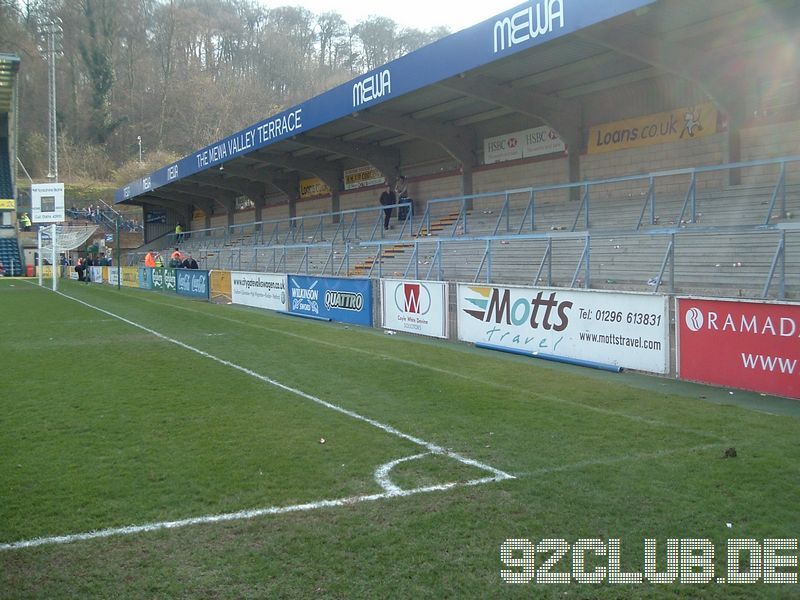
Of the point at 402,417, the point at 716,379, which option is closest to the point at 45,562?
the point at 402,417

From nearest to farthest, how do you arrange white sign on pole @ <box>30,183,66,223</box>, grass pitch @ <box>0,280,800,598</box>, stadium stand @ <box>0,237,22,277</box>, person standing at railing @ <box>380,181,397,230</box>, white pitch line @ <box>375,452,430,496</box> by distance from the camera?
grass pitch @ <box>0,280,800,598</box>, white pitch line @ <box>375,452,430,496</box>, person standing at railing @ <box>380,181,397,230</box>, white sign on pole @ <box>30,183,66,223</box>, stadium stand @ <box>0,237,22,277</box>

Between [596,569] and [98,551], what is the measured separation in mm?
3099

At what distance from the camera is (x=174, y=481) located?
5887 mm

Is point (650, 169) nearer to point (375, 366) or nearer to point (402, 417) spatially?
point (375, 366)

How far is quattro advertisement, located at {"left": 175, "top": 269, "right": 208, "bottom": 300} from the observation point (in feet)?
97.5

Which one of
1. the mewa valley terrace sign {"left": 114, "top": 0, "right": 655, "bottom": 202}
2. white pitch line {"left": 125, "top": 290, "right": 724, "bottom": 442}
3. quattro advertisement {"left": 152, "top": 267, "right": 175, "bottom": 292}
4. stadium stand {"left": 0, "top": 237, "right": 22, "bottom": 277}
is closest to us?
white pitch line {"left": 125, "top": 290, "right": 724, "bottom": 442}

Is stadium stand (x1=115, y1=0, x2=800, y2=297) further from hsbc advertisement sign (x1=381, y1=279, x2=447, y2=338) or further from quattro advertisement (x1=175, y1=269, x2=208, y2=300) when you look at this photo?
quattro advertisement (x1=175, y1=269, x2=208, y2=300)

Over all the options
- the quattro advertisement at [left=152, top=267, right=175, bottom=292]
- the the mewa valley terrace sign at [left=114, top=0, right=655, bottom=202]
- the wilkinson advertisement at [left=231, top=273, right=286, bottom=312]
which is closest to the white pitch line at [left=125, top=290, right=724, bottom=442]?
the wilkinson advertisement at [left=231, top=273, right=286, bottom=312]

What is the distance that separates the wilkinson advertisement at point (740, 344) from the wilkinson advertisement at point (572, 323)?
0.40 metres

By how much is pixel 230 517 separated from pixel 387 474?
1.46m

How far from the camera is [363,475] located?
603 cm

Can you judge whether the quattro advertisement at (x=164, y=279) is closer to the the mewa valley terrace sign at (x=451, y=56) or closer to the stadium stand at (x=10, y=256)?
the the mewa valley terrace sign at (x=451, y=56)

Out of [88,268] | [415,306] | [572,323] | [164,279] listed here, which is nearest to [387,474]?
[572,323]

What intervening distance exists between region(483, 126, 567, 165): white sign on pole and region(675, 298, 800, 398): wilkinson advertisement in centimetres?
1275
